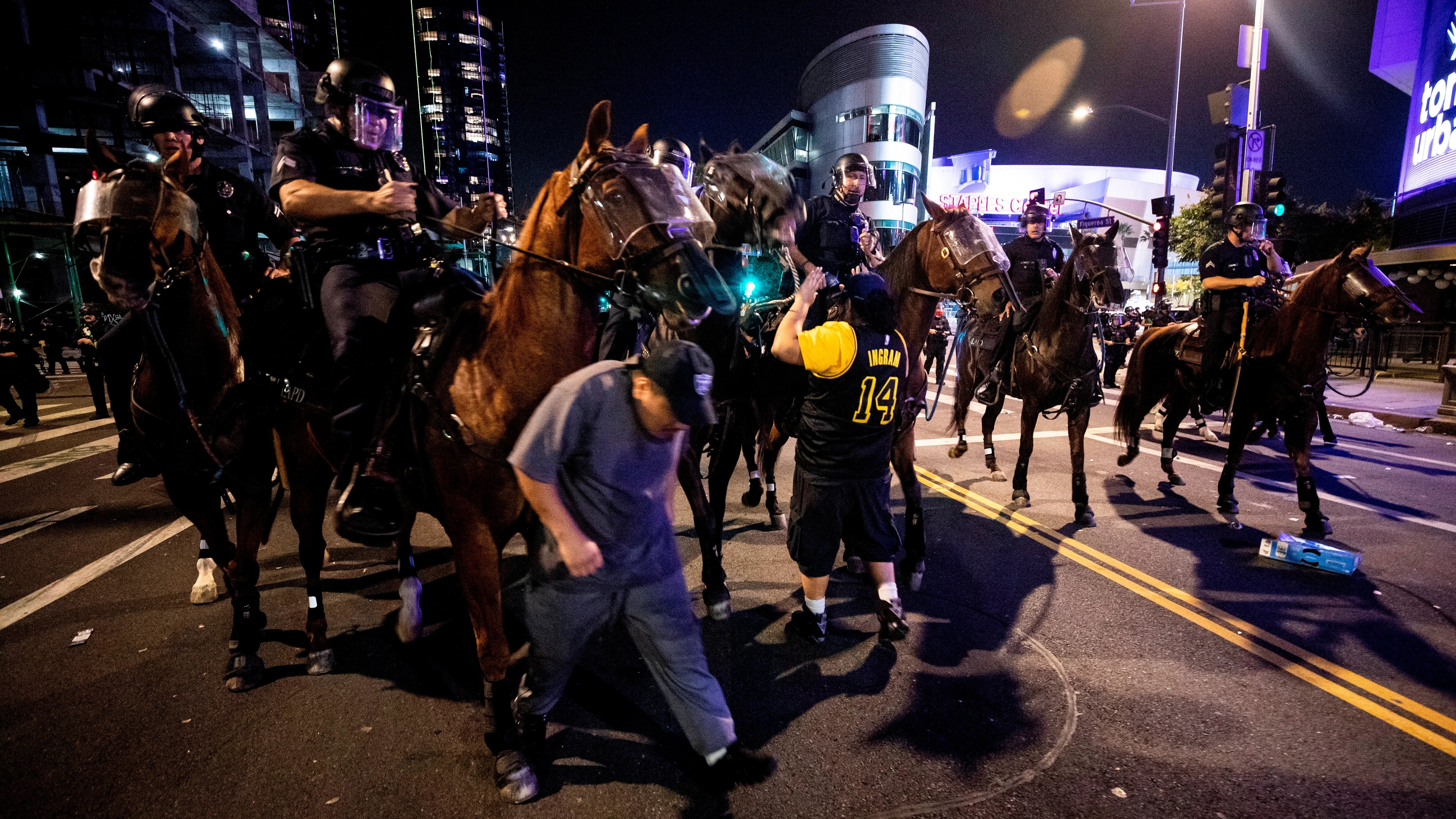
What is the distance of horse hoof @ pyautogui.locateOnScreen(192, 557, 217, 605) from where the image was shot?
458 centimetres

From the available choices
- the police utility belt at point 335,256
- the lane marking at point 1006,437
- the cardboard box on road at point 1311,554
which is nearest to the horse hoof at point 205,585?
the police utility belt at point 335,256

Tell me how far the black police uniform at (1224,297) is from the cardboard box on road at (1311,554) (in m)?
2.48

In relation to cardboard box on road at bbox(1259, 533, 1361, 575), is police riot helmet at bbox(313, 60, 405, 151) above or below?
above

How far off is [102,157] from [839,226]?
4.76 metres

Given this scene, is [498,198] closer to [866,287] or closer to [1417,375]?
[866,287]

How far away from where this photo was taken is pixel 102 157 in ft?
11.0

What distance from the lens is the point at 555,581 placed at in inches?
94.3

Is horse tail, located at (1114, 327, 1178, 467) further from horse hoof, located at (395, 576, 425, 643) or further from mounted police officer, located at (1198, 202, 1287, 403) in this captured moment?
horse hoof, located at (395, 576, 425, 643)

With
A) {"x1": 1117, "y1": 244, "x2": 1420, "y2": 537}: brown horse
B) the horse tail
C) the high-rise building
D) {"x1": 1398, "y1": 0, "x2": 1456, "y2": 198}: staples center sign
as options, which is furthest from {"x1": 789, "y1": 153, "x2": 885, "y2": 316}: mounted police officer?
the high-rise building

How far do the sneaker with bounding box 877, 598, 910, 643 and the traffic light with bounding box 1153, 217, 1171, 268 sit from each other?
1750 centimetres

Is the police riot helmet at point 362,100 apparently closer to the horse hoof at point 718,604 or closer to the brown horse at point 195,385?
the brown horse at point 195,385

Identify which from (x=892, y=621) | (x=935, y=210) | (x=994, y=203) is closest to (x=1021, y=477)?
(x=935, y=210)

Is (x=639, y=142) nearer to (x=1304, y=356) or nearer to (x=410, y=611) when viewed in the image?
(x=410, y=611)

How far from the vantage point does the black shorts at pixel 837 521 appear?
12.1ft
